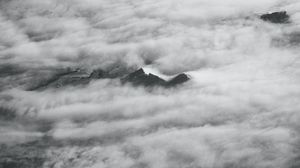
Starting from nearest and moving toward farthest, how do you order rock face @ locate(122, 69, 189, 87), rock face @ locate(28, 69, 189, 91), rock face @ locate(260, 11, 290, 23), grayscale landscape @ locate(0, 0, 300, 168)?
grayscale landscape @ locate(0, 0, 300, 168) → rock face @ locate(122, 69, 189, 87) → rock face @ locate(28, 69, 189, 91) → rock face @ locate(260, 11, 290, 23)

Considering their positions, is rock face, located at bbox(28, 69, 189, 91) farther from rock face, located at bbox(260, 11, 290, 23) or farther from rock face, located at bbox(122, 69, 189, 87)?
rock face, located at bbox(260, 11, 290, 23)

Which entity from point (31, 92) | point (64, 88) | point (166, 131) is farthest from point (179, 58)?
point (31, 92)

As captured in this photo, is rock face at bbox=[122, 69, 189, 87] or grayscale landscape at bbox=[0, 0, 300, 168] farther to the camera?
rock face at bbox=[122, 69, 189, 87]

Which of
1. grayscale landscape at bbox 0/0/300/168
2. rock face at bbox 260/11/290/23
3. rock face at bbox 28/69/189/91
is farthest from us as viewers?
rock face at bbox 260/11/290/23

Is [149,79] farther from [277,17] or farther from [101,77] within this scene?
[277,17]

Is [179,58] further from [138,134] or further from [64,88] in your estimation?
[64,88]

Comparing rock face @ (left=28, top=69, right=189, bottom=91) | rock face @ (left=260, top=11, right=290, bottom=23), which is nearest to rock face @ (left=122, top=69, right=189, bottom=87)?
rock face @ (left=28, top=69, right=189, bottom=91)

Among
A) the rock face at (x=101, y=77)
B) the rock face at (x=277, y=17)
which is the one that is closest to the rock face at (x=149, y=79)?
the rock face at (x=101, y=77)
